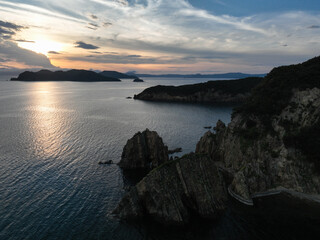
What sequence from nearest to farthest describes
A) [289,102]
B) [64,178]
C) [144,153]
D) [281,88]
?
[64,178], [289,102], [281,88], [144,153]

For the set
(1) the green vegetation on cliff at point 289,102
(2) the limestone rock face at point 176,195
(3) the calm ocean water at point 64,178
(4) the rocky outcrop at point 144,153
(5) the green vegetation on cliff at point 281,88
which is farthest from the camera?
(4) the rocky outcrop at point 144,153

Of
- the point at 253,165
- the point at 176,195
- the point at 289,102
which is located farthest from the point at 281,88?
the point at 176,195

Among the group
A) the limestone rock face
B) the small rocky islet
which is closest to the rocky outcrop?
the small rocky islet

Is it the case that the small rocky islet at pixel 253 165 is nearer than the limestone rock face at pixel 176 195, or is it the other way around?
the limestone rock face at pixel 176 195

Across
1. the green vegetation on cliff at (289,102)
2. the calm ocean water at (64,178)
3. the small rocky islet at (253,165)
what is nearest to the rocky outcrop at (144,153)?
the small rocky islet at (253,165)

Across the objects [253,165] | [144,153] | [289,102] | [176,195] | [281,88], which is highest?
[281,88]

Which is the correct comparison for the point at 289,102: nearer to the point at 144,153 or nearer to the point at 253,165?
the point at 253,165

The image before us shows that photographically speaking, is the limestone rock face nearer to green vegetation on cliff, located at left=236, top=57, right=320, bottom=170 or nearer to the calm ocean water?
the calm ocean water

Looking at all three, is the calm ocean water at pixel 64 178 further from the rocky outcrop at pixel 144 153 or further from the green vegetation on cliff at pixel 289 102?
the green vegetation on cliff at pixel 289 102
